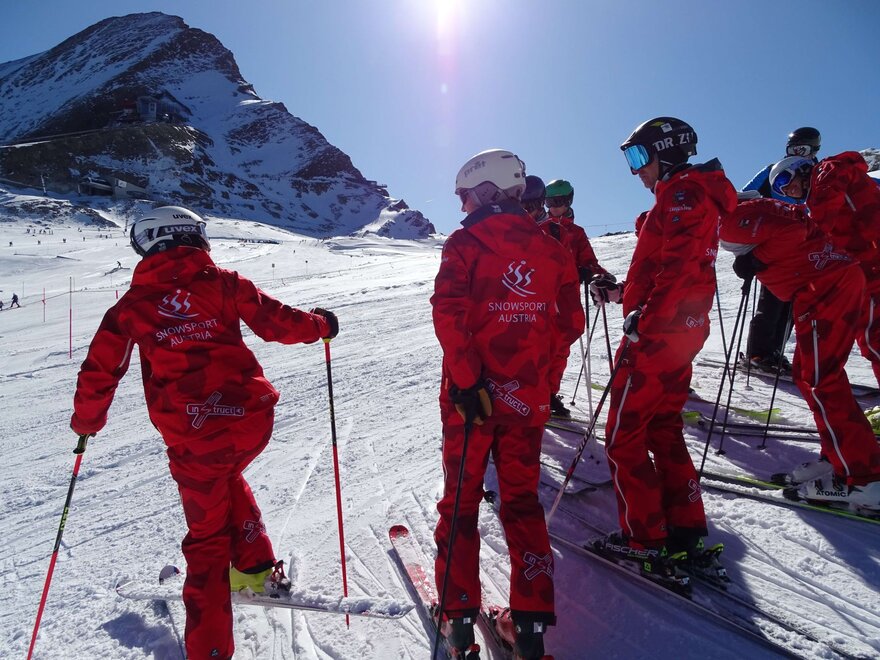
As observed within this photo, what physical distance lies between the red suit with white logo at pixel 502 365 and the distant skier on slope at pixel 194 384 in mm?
995

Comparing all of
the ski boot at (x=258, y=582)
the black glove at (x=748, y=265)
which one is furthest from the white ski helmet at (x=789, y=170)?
the ski boot at (x=258, y=582)

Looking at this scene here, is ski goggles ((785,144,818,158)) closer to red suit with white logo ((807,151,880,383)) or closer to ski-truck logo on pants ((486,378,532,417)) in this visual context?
red suit with white logo ((807,151,880,383))

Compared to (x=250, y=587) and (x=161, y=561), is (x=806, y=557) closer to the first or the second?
(x=250, y=587)

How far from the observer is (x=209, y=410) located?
2227 millimetres

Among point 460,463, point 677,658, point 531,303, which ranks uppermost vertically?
point 531,303

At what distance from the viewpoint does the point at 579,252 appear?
4809mm

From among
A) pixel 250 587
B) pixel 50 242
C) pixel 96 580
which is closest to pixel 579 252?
pixel 250 587

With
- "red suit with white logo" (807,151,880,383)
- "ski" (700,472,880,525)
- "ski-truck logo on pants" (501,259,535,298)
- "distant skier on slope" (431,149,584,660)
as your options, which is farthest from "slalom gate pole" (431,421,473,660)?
"red suit with white logo" (807,151,880,383)

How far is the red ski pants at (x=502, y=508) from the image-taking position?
Result: 2152 mm

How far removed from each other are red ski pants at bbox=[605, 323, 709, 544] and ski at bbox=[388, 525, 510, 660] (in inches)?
38.7

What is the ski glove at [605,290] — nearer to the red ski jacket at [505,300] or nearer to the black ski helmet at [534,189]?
the black ski helmet at [534,189]

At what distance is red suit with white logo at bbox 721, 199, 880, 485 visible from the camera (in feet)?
9.50

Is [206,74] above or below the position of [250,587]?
above

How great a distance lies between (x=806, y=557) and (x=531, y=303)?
213 centimetres
